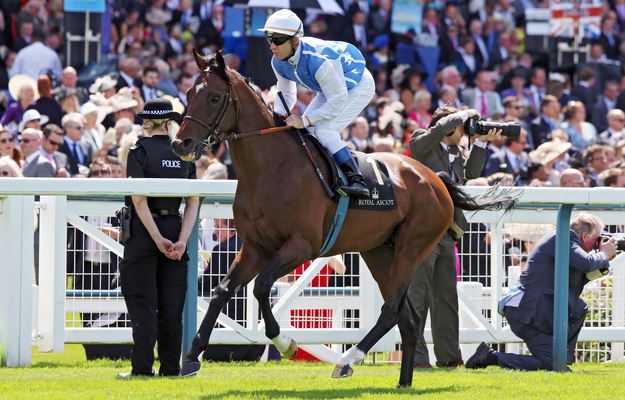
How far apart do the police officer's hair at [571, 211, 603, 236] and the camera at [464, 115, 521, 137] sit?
753 millimetres

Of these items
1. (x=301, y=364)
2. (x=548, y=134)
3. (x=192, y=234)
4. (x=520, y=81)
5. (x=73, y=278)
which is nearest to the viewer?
(x=192, y=234)

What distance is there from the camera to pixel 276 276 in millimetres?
5309

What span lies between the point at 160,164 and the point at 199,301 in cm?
124

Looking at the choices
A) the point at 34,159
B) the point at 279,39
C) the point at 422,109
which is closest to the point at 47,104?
the point at 34,159

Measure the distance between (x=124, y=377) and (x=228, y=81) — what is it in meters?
1.80

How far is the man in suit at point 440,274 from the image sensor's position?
696 centimetres

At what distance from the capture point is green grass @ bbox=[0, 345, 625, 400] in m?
5.00

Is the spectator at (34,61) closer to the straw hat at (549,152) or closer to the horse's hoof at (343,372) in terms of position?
the straw hat at (549,152)

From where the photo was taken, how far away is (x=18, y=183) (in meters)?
5.58

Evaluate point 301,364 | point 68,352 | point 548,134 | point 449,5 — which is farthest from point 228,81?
point 449,5

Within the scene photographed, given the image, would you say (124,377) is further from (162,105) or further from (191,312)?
(162,105)

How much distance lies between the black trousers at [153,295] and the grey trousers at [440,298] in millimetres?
1918

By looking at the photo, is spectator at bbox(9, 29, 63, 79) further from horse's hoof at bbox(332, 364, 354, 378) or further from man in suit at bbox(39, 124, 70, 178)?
horse's hoof at bbox(332, 364, 354, 378)

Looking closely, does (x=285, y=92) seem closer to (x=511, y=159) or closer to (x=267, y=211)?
(x=267, y=211)
